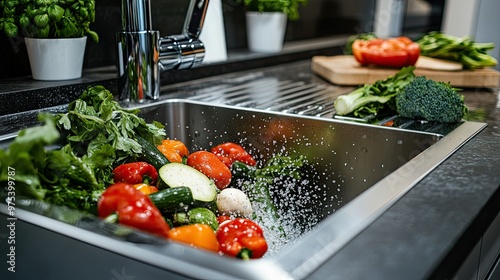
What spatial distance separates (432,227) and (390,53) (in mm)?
1143

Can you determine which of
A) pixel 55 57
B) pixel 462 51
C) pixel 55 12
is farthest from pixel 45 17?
pixel 462 51

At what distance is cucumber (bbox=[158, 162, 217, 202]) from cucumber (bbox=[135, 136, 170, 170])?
0.11 ft

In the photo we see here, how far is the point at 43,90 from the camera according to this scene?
3.70 feet

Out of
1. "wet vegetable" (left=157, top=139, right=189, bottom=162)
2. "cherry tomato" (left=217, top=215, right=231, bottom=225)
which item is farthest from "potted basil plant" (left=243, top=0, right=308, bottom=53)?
"cherry tomato" (left=217, top=215, right=231, bottom=225)

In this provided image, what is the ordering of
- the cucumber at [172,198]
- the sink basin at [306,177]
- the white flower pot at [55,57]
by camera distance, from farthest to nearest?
the white flower pot at [55,57]
the cucumber at [172,198]
the sink basin at [306,177]

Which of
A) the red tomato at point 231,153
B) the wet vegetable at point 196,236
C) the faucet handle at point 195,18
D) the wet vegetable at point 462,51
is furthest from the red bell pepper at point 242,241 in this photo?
the wet vegetable at point 462,51

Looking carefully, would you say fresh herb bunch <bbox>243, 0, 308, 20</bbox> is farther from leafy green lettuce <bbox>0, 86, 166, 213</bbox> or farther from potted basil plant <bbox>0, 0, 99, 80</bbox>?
leafy green lettuce <bbox>0, 86, 166, 213</bbox>

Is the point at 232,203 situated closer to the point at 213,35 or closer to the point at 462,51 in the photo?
the point at 213,35

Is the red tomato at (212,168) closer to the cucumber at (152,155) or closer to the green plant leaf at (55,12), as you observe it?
the cucumber at (152,155)

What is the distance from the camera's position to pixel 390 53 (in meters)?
1.67

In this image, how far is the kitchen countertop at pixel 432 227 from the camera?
0.52m

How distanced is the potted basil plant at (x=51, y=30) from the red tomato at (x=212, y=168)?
0.38 metres

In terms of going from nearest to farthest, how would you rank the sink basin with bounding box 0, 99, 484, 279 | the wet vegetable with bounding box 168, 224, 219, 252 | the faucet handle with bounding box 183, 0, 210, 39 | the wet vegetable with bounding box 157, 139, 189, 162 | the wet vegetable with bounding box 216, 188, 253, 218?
the sink basin with bounding box 0, 99, 484, 279, the wet vegetable with bounding box 168, 224, 219, 252, the wet vegetable with bounding box 216, 188, 253, 218, the wet vegetable with bounding box 157, 139, 189, 162, the faucet handle with bounding box 183, 0, 210, 39

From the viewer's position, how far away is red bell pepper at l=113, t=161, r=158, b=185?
88 centimetres
